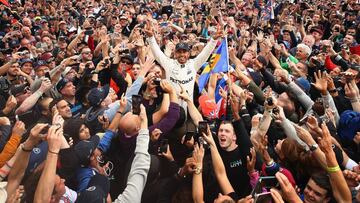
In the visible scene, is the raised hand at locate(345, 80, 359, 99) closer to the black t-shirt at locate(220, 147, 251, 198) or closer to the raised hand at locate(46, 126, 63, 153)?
the black t-shirt at locate(220, 147, 251, 198)

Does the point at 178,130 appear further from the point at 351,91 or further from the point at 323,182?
the point at 351,91

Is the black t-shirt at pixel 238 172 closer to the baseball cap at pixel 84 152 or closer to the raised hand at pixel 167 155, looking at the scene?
the raised hand at pixel 167 155

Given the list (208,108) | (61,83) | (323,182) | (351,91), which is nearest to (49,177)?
(323,182)

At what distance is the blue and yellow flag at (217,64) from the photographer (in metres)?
6.85

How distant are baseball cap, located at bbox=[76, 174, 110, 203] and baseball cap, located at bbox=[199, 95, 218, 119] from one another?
2325mm

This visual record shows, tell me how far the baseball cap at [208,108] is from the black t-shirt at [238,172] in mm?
1384

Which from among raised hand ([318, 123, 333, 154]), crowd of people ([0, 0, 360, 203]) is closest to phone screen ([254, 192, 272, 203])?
crowd of people ([0, 0, 360, 203])

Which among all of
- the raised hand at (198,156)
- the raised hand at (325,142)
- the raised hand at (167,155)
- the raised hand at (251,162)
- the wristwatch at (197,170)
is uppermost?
the raised hand at (325,142)

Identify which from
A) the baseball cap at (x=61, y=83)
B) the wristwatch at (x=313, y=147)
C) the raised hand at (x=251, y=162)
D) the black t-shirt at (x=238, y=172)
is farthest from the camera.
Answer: the baseball cap at (x=61, y=83)

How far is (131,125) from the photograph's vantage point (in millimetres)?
4293

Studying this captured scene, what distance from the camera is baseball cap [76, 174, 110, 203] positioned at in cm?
323

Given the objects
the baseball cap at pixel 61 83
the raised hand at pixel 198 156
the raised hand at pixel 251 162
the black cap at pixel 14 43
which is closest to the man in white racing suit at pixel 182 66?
the baseball cap at pixel 61 83

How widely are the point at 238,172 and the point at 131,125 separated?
3.73ft

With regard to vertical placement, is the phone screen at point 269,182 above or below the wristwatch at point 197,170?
above
